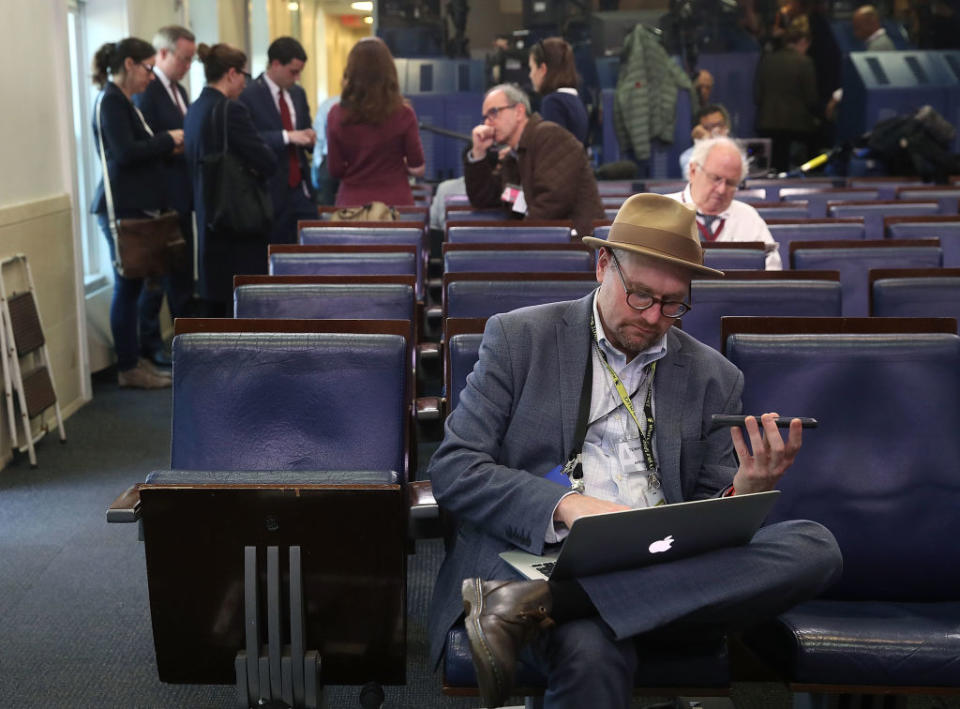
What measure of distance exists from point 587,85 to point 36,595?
11.7m

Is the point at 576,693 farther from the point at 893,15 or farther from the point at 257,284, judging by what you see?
the point at 893,15

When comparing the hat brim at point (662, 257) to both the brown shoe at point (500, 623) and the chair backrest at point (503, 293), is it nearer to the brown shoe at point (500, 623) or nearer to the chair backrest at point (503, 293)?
the brown shoe at point (500, 623)

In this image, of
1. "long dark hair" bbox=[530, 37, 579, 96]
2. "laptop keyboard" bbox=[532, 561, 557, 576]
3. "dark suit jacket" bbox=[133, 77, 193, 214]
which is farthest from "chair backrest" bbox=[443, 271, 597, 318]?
"dark suit jacket" bbox=[133, 77, 193, 214]

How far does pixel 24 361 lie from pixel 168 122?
79.4 inches

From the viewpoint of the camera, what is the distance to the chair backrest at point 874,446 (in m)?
2.51

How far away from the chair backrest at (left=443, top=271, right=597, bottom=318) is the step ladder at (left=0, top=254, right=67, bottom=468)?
7.29 ft

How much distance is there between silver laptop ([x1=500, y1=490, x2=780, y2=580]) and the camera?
1.96 metres

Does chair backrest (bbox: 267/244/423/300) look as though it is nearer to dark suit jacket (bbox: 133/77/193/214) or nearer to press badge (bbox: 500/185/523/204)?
press badge (bbox: 500/185/523/204)

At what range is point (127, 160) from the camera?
6293 mm

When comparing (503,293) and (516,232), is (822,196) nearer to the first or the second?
(516,232)

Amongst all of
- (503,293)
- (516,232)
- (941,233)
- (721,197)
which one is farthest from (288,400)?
(941,233)

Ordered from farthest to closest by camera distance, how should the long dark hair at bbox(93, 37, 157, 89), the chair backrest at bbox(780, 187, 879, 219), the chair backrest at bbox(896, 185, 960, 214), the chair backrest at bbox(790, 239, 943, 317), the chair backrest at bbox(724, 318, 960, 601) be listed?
the chair backrest at bbox(780, 187, 879, 219)
the chair backrest at bbox(896, 185, 960, 214)
the long dark hair at bbox(93, 37, 157, 89)
the chair backrest at bbox(790, 239, 943, 317)
the chair backrest at bbox(724, 318, 960, 601)

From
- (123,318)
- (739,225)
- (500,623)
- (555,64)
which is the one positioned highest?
(555,64)

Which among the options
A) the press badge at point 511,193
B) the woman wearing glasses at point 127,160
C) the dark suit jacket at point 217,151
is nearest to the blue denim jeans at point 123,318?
the woman wearing glasses at point 127,160
